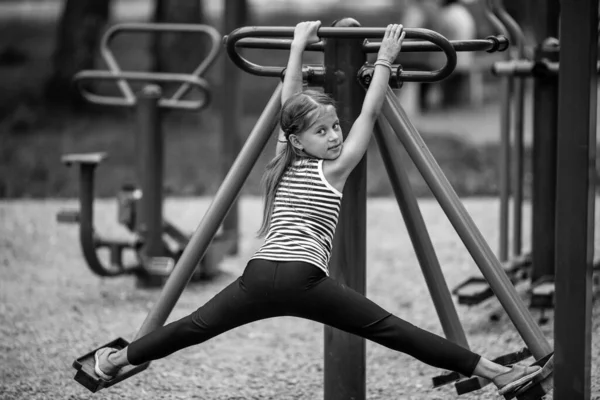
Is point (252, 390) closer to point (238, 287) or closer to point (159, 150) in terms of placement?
point (238, 287)

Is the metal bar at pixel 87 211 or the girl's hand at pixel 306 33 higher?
the girl's hand at pixel 306 33

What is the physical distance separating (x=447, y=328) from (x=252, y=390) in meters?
0.86

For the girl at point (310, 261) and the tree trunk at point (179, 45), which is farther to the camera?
the tree trunk at point (179, 45)

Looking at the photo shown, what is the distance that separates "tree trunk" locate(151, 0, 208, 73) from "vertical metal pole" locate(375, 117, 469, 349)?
8856 mm

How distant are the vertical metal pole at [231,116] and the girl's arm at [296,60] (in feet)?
10.6

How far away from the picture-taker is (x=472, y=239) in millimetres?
3023

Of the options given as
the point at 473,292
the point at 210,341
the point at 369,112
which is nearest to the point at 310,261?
the point at 369,112

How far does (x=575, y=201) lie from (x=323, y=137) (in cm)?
73

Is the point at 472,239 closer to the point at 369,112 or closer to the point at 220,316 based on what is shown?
the point at 369,112

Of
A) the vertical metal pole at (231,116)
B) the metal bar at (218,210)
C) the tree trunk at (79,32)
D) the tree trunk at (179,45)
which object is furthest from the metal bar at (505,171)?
the tree trunk at (79,32)

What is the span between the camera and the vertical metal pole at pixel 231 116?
6188 millimetres

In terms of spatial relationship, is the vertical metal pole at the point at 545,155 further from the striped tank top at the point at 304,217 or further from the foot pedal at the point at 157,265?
the striped tank top at the point at 304,217

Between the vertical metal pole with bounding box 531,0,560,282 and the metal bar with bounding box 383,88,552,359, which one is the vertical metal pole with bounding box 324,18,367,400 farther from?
the vertical metal pole with bounding box 531,0,560,282

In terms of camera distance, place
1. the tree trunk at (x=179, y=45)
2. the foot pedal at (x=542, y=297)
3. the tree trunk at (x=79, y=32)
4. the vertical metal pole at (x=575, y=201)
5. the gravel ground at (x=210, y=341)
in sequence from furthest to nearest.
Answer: the tree trunk at (x=79, y=32) < the tree trunk at (x=179, y=45) < the foot pedal at (x=542, y=297) < the gravel ground at (x=210, y=341) < the vertical metal pole at (x=575, y=201)
